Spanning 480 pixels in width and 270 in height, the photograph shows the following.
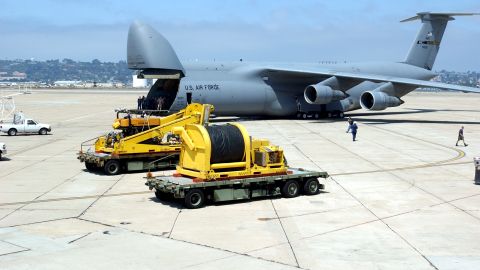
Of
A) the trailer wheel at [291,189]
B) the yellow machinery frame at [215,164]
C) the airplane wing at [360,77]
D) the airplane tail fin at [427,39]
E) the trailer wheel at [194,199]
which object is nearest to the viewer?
the trailer wheel at [194,199]

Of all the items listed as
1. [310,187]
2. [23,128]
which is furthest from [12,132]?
[310,187]

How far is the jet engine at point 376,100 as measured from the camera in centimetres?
4497

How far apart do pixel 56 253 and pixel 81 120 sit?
3982cm

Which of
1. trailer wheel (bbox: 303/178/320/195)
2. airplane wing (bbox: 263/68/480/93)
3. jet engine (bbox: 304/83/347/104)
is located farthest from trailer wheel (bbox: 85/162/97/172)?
jet engine (bbox: 304/83/347/104)

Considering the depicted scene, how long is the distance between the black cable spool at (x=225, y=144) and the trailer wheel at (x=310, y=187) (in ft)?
7.50

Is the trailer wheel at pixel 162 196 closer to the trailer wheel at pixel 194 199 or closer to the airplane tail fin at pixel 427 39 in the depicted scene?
the trailer wheel at pixel 194 199

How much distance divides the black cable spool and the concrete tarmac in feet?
4.86

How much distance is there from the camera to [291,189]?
18328 mm

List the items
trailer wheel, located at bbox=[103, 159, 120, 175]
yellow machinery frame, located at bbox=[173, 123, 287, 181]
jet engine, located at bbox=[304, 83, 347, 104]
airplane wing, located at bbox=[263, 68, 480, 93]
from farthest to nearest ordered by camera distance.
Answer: jet engine, located at bbox=[304, 83, 347, 104] < airplane wing, located at bbox=[263, 68, 480, 93] < trailer wheel, located at bbox=[103, 159, 120, 175] < yellow machinery frame, located at bbox=[173, 123, 287, 181]

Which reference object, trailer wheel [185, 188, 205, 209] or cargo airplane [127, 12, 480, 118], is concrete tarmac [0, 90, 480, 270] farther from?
cargo airplane [127, 12, 480, 118]

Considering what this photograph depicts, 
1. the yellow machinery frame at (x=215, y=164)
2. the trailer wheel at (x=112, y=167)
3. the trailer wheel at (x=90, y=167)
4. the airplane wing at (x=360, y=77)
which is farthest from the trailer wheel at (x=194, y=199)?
the airplane wing at (x=360, y=77)

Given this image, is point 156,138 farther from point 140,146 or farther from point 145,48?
point 145,48

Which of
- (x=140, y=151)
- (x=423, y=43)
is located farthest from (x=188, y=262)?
(x=423, y=43)

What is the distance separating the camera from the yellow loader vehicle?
2252 centimetres
